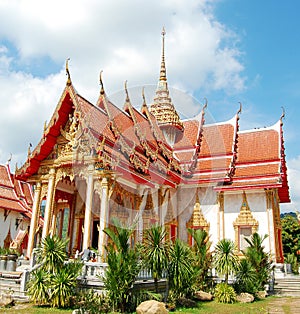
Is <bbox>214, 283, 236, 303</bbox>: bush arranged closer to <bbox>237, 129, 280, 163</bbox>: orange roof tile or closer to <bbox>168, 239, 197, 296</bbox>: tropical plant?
<bbox>168, 239, 197, 296</bbox>: tropical plant

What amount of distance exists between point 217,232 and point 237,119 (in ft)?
21.9

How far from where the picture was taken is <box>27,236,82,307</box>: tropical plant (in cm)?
845

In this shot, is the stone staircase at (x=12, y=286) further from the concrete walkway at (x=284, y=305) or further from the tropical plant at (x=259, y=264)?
the tropical plant at (x=259, y=264)

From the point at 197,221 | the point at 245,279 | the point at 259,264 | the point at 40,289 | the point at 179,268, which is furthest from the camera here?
the point at 197,221

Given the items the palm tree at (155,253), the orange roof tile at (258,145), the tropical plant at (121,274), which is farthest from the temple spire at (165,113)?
the tropical plant at (121,274)

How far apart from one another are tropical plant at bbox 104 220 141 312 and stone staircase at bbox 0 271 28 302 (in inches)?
100

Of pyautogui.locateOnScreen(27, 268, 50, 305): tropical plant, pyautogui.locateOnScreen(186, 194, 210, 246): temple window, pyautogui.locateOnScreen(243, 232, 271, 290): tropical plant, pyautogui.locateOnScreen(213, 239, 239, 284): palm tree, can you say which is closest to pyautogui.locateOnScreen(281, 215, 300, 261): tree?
pyautogui.locateOnScreen(186, 194, 210, 246): temple window

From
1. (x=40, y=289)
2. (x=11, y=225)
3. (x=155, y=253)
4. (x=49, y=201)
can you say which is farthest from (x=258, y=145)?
(x=11, y=225)

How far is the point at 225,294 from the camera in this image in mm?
10641

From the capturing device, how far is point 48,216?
41.1 feet

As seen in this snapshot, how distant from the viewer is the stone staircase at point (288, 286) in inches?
498

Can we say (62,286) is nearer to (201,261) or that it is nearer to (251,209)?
(201,261)

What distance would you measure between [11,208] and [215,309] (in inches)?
734

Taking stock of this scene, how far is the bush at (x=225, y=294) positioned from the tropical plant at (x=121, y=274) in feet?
11.8
